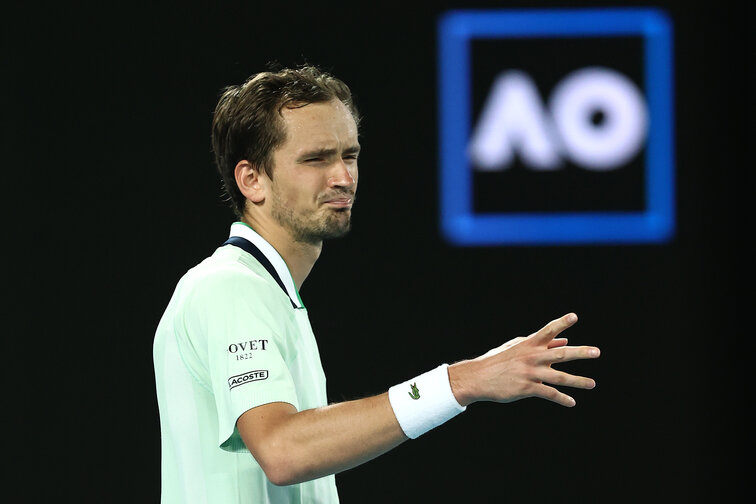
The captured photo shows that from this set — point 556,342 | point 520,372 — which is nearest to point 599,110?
point 556,342

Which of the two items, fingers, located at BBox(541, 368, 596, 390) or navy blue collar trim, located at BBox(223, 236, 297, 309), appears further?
navy blue collar trim, located at BBox(223, 236, 297, 309)

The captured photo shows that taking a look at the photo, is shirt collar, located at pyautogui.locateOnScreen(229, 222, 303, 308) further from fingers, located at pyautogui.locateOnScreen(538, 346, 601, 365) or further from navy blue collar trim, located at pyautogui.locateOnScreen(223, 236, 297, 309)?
fingers, located at pyautogui.locateOnScreen(538, 346, 601, 365)

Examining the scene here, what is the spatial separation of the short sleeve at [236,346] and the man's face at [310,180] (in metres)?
0.28

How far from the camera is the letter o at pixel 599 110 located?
3.80m

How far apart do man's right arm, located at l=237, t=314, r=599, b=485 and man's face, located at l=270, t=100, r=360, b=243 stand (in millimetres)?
Answer: 536

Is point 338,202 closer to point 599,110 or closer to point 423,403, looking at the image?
point 423,403

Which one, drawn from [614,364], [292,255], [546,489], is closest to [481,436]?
[546,489]

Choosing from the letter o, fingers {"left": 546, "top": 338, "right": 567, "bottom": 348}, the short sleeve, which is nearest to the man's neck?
the short sleeve

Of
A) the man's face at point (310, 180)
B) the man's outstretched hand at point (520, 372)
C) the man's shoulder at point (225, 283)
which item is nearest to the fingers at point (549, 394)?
the man's outstretched hand at point (520, 372)

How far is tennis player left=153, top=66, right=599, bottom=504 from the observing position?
64.9 inches

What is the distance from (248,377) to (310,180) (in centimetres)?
53

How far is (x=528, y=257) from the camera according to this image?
12.5ft

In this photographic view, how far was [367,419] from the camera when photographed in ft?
5.43

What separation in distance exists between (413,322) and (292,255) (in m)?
1.74
